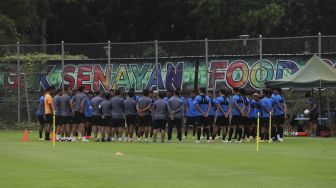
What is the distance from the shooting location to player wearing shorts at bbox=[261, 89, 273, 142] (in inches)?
1265

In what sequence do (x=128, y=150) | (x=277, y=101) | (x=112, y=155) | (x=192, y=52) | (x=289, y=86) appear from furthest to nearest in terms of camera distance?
(x=192, y=52) → (x=289, y=86) → (x=277, y=101) → (x=128, y=150) → (x=112, y=155)

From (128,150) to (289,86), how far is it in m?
10.9

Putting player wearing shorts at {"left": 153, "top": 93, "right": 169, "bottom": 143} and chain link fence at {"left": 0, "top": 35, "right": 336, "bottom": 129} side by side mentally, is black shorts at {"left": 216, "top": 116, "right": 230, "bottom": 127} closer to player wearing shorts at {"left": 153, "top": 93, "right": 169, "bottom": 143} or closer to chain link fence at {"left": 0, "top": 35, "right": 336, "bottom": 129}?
player wearing shorts at {"left": 153, "top": 93, "right": 169, "bottom": 143}

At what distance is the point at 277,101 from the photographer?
107 ft

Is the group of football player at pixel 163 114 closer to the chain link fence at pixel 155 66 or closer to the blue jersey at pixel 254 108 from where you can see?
the blue jersey at pixel 254 108

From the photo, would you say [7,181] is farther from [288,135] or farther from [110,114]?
[288,135]

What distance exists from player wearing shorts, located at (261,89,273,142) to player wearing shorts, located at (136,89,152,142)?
426cm

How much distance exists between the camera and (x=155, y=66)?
4166 cm

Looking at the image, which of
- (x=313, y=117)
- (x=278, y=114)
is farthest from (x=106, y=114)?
(x=313, y=117)

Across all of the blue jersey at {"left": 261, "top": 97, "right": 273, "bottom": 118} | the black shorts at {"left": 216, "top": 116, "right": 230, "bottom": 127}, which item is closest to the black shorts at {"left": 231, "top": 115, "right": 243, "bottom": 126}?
the black shorts at {"left": 216, "top": 116, "right": 230, "bottom": 127}

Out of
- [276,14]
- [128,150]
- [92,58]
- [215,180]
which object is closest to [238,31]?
[276,14]

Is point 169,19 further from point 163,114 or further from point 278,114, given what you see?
point 163,114

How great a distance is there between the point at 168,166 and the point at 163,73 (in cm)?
2208

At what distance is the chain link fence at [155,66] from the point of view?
39.3 meters
